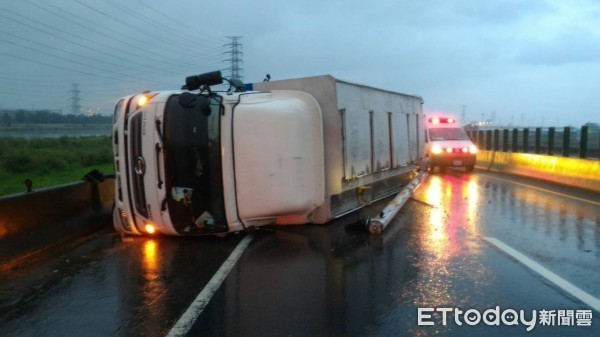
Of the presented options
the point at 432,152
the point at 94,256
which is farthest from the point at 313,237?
the point at 432,152

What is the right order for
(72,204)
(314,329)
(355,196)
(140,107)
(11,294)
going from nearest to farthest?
1. (314,329)
2. (11,294)
3. (140,107)
4. (72,204)
5. (355,196)

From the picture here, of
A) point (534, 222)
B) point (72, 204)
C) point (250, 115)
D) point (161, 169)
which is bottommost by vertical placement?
point (534, 222)

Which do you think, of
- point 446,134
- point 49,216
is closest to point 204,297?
point 49,216

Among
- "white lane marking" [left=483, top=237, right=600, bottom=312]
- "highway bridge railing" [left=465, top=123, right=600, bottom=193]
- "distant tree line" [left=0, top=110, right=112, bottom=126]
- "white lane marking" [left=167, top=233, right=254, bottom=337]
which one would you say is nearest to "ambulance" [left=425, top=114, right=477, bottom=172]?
"highway bridge railing" [left=465, top=123, right=600, bottom=193]

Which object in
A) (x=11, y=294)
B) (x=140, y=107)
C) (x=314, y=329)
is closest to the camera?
(x=314, y=329)

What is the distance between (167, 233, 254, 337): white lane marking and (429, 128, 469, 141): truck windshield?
52.9ft

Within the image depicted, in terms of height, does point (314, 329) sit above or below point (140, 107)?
below

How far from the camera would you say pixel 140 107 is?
8039mm

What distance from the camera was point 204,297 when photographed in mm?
5434

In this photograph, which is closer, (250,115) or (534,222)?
(250,115)

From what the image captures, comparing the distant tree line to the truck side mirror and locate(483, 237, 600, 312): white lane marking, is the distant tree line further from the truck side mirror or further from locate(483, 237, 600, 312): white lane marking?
locate(483, 237, 600, 312): white lane marking

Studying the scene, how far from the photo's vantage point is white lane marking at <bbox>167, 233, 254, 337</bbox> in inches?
180

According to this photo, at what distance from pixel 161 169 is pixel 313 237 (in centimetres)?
255

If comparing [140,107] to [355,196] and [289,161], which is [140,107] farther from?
[355,196]
